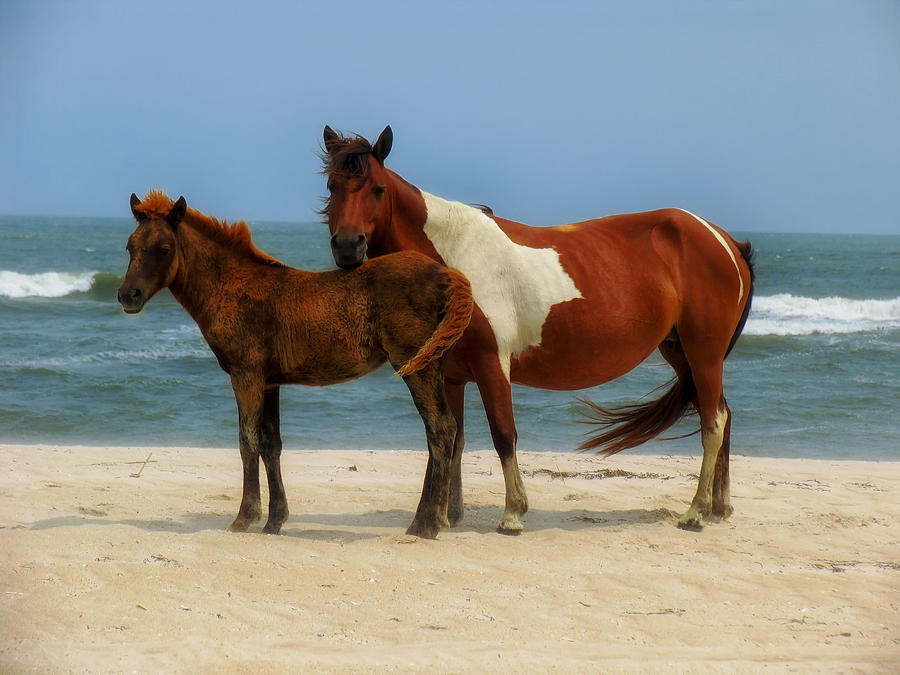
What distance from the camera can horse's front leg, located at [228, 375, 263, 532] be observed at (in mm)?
4945

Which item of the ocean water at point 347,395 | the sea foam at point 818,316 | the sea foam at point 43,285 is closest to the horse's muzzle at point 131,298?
the ocean water at point 347,395

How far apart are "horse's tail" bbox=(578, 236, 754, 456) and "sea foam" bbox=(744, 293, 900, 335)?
15.3 metres

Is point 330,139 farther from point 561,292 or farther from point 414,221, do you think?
point 561,292

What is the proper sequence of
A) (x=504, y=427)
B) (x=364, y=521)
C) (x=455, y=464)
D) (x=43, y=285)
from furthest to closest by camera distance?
(x=43, y=285)
(x=364, y=521)
(x=455, y=464)
(x=504, y=427)

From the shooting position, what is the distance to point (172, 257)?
16.3ft

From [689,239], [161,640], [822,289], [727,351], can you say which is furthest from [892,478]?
[822,289]

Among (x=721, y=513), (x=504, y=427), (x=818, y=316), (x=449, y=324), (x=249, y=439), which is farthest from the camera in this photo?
(x=818, y=316)

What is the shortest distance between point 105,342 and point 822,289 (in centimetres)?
2781

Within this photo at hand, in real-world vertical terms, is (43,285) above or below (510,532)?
below

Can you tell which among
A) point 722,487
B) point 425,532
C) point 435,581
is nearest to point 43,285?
point 425,532

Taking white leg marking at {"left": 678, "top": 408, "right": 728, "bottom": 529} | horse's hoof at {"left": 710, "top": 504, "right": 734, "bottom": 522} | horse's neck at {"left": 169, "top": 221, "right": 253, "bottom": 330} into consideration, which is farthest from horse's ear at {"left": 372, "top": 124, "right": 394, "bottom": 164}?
horse's hoof at {"left": 710, "top": 504, "right": 734, "bottom": 522}

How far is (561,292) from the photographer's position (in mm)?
5422

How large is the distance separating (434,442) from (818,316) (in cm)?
2327

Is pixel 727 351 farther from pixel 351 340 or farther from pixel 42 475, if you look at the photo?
pixel 42 475
